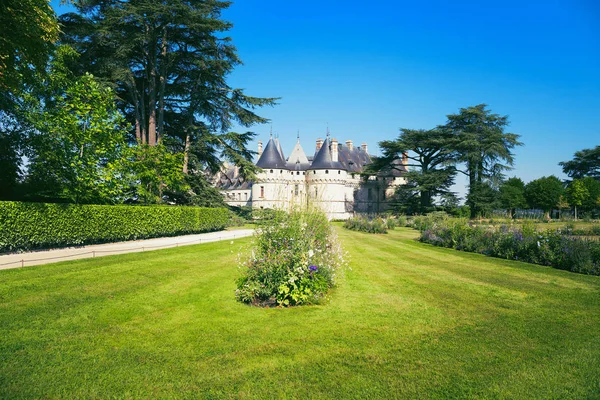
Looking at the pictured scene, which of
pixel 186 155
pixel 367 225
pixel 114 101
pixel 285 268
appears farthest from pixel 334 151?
pixel 285 268

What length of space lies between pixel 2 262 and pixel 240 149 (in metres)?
13.0

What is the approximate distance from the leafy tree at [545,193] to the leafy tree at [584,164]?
13035 mm

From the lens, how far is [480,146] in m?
34.0

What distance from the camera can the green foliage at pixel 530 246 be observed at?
8.54 meters

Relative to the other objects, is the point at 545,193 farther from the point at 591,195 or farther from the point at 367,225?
the point at 367,225

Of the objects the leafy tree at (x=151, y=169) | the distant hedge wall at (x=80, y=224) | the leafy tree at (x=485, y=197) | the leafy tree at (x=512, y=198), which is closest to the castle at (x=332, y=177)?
the leafy tree at (x=485, y=197)

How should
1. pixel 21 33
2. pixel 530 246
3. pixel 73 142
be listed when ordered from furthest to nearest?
pixel 73 142 → pixel 530 246 → pixel 21 33

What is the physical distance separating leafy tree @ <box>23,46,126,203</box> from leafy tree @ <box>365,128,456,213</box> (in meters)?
29.0

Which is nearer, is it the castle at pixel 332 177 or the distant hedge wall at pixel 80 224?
the distant hedge wall at pixel 80 224

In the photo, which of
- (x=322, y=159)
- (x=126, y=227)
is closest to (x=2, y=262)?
(x=126, y=227)

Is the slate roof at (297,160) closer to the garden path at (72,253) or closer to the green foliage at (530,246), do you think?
the green foliage at (530,246)

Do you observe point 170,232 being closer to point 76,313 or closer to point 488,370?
point 76,313

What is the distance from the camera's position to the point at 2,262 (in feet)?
28.7

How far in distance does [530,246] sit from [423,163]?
30.0 metres
